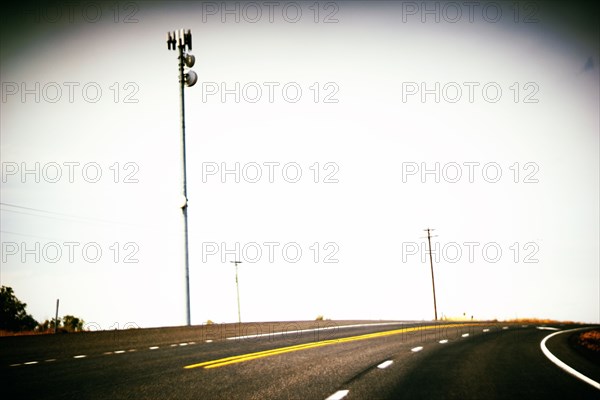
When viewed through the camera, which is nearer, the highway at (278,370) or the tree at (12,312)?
the highway at (278,370)

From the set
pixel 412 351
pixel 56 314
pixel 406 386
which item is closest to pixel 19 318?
pixel 56 314

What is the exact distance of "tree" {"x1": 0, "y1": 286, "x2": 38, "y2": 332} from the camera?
4748 cm

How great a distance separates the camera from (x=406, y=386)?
7281mm

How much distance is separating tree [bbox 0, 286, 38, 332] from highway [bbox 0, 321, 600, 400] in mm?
40320

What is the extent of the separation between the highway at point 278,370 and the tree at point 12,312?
40.3 meters

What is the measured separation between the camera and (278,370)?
8.79m

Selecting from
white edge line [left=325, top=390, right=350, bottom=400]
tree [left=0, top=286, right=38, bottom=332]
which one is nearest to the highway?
white edge line [left=325, top=390, right=350, bottom=400]

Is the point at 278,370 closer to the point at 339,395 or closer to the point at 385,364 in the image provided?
the point at 385,364

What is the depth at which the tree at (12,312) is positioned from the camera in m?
47.5

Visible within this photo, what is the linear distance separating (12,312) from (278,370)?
5030 cm

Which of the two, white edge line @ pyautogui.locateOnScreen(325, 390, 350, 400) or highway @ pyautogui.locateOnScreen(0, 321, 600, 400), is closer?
white edge line @ pyautogui.locateOnScreen(325, 390, 350, 400)

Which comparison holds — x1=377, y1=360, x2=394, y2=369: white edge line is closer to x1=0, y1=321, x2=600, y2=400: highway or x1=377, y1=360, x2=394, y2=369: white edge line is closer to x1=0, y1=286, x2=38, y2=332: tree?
x1=0, y1=321, x2=600, y2=400: highway

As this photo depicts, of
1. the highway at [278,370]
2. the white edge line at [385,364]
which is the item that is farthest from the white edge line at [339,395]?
the white edge line at [385,364]

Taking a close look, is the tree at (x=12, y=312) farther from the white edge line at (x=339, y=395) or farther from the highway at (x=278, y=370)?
the white edge line at (x=339, y=395)
